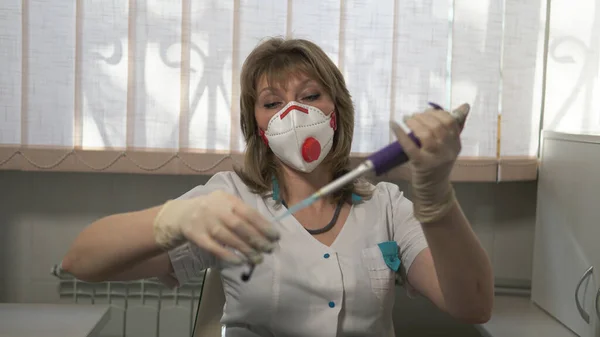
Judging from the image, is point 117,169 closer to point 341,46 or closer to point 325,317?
point 341,46

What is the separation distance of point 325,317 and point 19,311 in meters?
0.95

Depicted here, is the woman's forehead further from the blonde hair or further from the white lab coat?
the white lab coat

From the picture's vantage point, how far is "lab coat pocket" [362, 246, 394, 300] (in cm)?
150

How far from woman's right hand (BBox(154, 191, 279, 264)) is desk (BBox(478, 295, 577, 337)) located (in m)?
1.06

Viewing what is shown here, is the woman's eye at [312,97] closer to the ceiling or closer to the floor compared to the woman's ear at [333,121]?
closer to the ceiling

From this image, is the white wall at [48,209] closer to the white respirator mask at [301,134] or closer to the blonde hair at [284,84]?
the blonde hair at [284,84]

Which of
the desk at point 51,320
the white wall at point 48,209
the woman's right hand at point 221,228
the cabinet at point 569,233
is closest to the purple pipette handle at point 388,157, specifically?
the woman's right hand at point 221,228

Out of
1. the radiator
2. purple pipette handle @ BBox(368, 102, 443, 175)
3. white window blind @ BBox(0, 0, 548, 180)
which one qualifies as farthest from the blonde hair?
the radiator

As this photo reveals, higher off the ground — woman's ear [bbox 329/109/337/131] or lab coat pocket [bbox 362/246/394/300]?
woman's ear [bbox 329/109/337/131]

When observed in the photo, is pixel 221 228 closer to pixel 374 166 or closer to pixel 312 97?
pixel 374 166

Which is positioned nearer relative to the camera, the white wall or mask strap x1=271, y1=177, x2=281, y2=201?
mask strap x1=271, y1=177, x2=281, y2=201

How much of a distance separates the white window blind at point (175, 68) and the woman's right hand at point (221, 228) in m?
1.02

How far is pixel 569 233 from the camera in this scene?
1.87 m

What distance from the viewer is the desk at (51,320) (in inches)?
67.1
